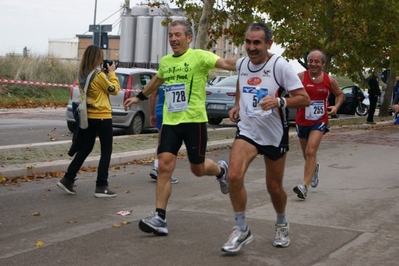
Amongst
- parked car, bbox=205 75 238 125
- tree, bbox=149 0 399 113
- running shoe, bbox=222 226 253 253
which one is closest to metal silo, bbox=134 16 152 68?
tree, bbox=149 0 399 113

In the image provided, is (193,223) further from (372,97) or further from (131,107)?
(372,97)

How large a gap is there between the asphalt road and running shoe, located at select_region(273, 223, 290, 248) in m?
0.07

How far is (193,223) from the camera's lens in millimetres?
8406

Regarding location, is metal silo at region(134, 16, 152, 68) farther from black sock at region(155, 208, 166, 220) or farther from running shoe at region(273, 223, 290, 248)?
running shoe at region(273, 223, 290, 248)

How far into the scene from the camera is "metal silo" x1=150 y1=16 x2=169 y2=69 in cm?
3425

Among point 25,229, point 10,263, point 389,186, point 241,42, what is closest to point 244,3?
point 241,42

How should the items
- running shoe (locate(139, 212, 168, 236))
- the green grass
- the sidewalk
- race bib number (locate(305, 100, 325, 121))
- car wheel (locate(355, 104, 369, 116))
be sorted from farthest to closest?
car wheel (locate(355, 104, 369, 116)), the green grass, the sidewalk, race bib number (locate(305, 100, 325, 121)), running shoe (locate(139, 212, 168, 236))

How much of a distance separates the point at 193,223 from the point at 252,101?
1.82 meters

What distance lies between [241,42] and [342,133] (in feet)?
12.9

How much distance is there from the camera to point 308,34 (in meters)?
29.7

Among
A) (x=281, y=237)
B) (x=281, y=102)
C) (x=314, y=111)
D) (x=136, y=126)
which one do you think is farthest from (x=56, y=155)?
(x=281, y=102)

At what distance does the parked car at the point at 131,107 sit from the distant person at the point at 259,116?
11984mm

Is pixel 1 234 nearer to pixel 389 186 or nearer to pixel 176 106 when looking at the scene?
pixel 176 106

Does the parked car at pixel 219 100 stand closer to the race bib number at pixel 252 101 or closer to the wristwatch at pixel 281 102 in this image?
the race bib number at pixel 252 101
